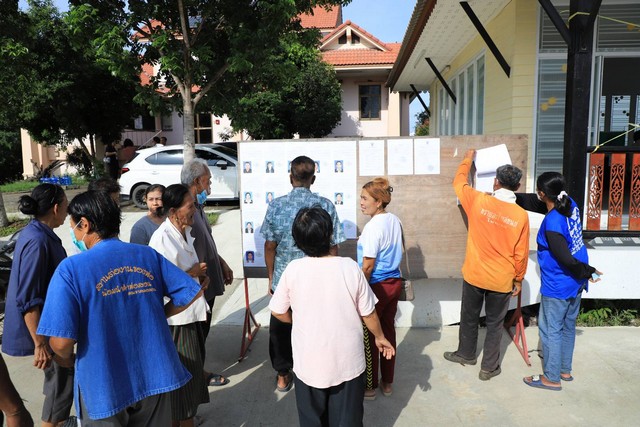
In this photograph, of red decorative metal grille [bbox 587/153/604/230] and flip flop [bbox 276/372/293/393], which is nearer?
flip flop [bbox 276/372/293/393]

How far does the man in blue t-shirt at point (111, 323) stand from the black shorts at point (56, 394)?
0.96 m

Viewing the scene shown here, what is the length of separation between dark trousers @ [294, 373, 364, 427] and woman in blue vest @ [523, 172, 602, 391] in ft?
5.93

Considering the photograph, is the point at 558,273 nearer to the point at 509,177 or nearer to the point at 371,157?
the point at 509,177

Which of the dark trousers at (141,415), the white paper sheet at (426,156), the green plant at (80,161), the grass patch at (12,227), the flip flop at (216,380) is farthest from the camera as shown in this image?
the green plant at (80,161)

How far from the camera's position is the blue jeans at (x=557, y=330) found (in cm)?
341

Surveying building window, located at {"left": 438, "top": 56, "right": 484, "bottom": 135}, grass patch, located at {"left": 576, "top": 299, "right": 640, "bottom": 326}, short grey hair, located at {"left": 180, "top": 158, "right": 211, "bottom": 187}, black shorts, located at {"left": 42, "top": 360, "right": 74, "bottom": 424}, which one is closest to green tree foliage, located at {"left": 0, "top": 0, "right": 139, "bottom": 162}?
building window, located at {"left": 438, "top": 56, "right": 484, "bottom": 135}

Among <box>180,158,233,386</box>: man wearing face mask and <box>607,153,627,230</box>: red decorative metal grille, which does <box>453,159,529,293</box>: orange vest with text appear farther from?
<box>607,153,627,230</box>: red decorative metal grille

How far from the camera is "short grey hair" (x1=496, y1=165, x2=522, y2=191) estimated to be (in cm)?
346

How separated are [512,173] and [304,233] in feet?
6.40

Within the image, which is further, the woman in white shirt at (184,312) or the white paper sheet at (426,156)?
the white paper sheet at (426,156)

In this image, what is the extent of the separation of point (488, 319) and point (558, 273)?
2.21ft

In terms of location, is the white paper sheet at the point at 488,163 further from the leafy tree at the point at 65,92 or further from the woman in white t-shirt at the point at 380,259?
the leafy tree at the point at 65,92

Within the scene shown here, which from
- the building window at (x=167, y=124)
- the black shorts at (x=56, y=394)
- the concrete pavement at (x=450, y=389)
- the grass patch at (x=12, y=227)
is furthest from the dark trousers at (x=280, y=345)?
the building window at (x=167, y=124)

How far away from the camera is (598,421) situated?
10.3 ft
